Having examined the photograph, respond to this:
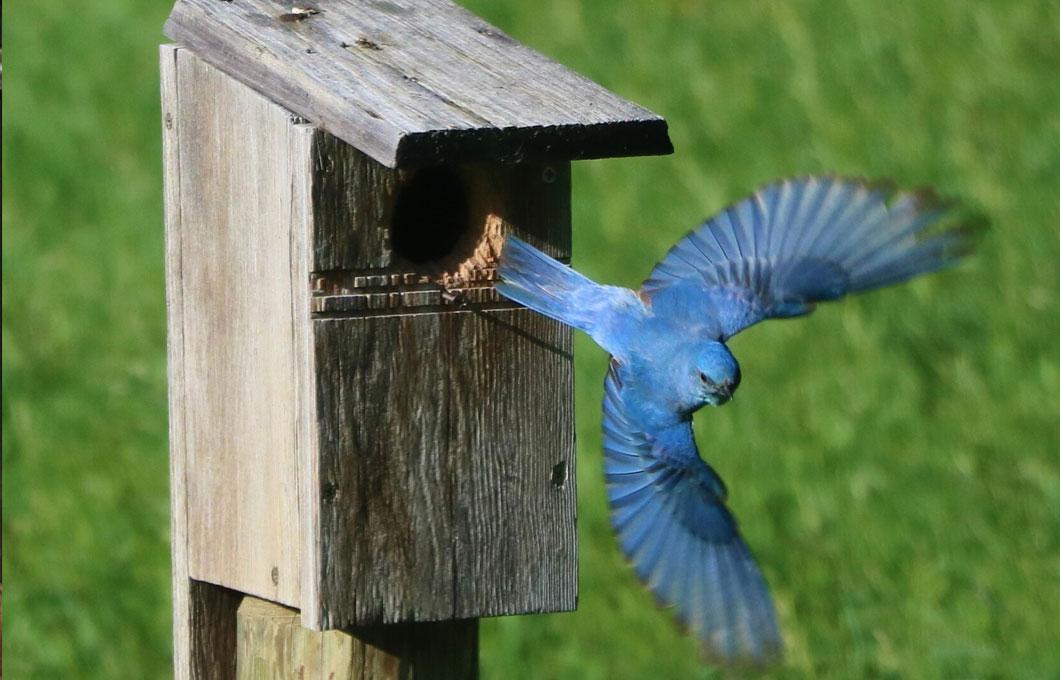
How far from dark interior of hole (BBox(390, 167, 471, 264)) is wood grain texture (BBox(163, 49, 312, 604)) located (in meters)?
0.23

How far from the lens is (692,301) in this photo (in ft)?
12.0

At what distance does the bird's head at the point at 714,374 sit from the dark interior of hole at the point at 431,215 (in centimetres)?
49

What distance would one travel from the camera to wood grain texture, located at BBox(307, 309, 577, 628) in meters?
3.31

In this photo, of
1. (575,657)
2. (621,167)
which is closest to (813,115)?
(621,167)

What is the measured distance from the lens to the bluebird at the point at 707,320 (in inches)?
132

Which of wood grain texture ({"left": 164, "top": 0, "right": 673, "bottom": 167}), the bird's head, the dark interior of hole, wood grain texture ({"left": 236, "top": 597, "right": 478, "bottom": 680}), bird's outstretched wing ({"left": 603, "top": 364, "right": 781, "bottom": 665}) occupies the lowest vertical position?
wood grain texture ({"left": 236, "top": 597, "right": 478, "bottom": 680})

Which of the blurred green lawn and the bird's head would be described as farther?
the blurred green lawn

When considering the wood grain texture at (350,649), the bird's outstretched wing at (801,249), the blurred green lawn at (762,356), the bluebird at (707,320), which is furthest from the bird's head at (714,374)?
the blurred green lawn at (762,356)

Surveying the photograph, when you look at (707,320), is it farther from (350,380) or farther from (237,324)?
(237,324)

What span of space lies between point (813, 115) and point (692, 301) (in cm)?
509

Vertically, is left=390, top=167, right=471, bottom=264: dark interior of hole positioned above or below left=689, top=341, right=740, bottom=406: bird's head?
above

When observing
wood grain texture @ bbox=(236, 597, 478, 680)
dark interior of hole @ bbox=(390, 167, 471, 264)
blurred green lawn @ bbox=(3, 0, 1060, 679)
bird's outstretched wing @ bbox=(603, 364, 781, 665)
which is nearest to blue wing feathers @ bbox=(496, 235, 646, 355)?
dark interior of hole @ bbox=(390, 167, 471, 264)

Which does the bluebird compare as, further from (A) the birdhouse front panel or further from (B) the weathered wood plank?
(B) the weathered wood plank

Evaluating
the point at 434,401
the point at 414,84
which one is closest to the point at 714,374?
the point at 434,401
